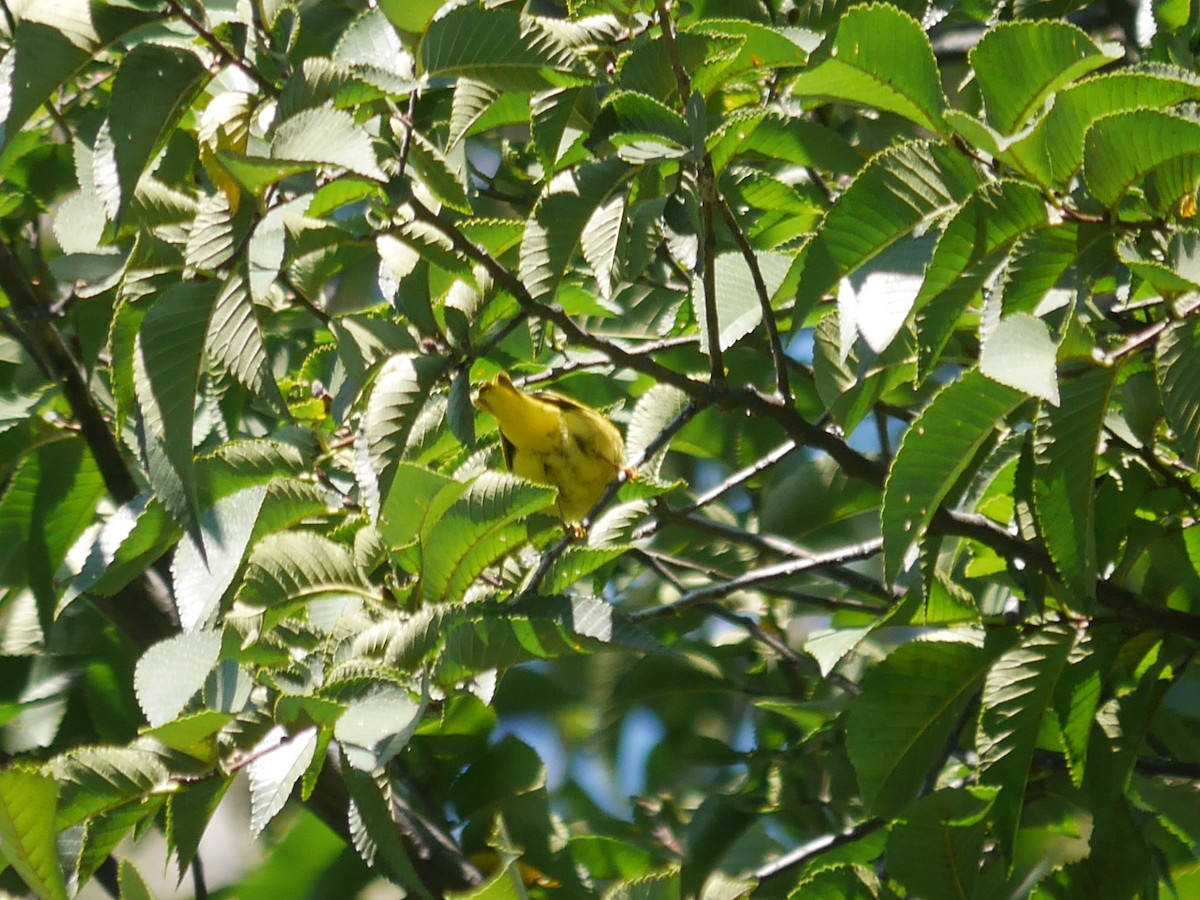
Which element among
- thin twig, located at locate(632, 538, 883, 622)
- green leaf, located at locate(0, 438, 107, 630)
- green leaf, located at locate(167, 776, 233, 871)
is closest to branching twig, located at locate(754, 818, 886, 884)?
thin twig, located at locate(632, 538, 883, 622)

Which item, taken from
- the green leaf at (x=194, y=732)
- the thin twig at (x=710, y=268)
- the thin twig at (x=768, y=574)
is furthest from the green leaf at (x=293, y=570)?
the thin twig at (x=710, y=268)

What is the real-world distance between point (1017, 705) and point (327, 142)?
3.81 ft

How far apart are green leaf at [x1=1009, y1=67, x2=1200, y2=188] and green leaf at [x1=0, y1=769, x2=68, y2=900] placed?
48.2 inches

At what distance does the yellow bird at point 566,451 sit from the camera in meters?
3.39

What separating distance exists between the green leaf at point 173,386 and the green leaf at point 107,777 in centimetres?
36

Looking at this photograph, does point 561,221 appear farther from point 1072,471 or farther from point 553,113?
point 1072,471

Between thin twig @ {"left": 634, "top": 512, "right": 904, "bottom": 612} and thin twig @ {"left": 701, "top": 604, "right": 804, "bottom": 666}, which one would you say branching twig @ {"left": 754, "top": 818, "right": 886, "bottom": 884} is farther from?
thin twig @ {"left": 701, "top": 604, "right": 804, "bottom": 666}

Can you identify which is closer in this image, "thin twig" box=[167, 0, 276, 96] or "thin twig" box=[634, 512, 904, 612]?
"thin twig" box=[167, 0, 276, 96]

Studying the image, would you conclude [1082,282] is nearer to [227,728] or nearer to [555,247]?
[555,247]

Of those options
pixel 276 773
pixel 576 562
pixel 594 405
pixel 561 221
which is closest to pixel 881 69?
pixel 561 221

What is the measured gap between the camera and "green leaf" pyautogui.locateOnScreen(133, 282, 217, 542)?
4.68 feet

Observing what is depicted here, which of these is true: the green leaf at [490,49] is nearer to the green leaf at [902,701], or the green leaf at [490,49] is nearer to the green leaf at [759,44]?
the green leaf at [759,44]

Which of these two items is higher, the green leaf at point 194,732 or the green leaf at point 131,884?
the green leaf at point 194,732

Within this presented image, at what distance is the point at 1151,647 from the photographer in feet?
6.59
